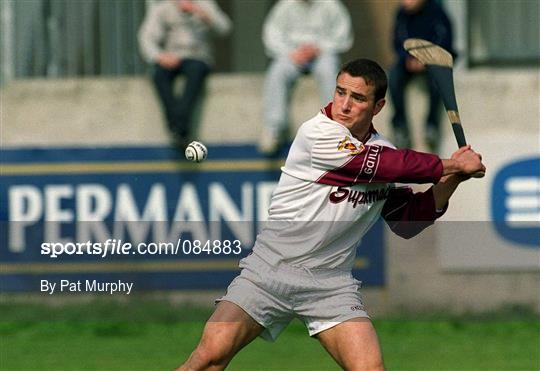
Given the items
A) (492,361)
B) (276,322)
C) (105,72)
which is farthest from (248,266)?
(105,72)

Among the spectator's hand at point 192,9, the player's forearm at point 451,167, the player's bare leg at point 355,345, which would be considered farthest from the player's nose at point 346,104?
the spectator's hand at point 192,9

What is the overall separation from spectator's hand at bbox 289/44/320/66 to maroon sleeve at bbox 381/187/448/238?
184 inches

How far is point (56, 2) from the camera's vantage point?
1205 centimetres

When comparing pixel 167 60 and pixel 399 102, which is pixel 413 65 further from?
pixel 167 60

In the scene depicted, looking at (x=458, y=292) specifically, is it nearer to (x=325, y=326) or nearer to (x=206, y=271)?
(x=206, y=271)

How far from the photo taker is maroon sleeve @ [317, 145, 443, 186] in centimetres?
621

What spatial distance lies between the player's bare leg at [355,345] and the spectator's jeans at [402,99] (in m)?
5.19

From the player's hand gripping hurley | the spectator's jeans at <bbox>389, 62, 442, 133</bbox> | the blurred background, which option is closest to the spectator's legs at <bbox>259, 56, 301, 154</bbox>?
the blurred background

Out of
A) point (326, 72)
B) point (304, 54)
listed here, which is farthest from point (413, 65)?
point (304, 54)

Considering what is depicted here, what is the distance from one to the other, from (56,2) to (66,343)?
119 inches

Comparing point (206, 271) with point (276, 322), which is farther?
point (206, 271)

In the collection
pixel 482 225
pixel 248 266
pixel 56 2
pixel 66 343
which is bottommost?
pixel 66 343

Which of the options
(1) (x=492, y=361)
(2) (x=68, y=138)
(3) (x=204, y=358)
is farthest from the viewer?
(2) (x=68, y=138)

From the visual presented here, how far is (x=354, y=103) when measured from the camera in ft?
20.7
